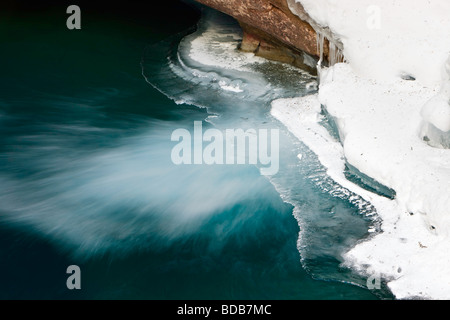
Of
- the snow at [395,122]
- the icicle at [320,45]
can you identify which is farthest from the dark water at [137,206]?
the icicle at [320,45]

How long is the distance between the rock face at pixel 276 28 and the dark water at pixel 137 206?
0.89 meters

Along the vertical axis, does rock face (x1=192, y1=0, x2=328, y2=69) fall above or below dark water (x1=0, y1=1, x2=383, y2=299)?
above

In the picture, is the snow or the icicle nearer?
the snow

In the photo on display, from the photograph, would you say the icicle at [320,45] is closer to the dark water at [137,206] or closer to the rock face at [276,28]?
the rock face at [276,28]

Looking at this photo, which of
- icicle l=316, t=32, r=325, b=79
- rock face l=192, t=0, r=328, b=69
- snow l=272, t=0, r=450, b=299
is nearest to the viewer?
snow l=272, t=0, r=450, b=299

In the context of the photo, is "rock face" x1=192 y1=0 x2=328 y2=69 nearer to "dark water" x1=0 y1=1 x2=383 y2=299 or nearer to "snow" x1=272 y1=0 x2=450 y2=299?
"snow" x1=272 y1=0 x2=450 y2=299

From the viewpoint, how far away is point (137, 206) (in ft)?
16.8

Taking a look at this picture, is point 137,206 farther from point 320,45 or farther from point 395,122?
point 320,45

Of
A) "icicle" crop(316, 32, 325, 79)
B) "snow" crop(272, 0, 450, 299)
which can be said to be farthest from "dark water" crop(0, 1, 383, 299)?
"icicle" crop(316, 32, 325, 79)

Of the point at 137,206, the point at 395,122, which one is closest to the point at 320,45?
the point at 395,122

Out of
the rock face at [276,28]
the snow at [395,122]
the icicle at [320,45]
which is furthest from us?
the rock face at [276,28]

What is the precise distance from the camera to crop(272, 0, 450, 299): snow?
4301 mm

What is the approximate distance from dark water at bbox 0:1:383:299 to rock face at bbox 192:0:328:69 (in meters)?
0.89

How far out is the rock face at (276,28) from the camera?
6688mm
